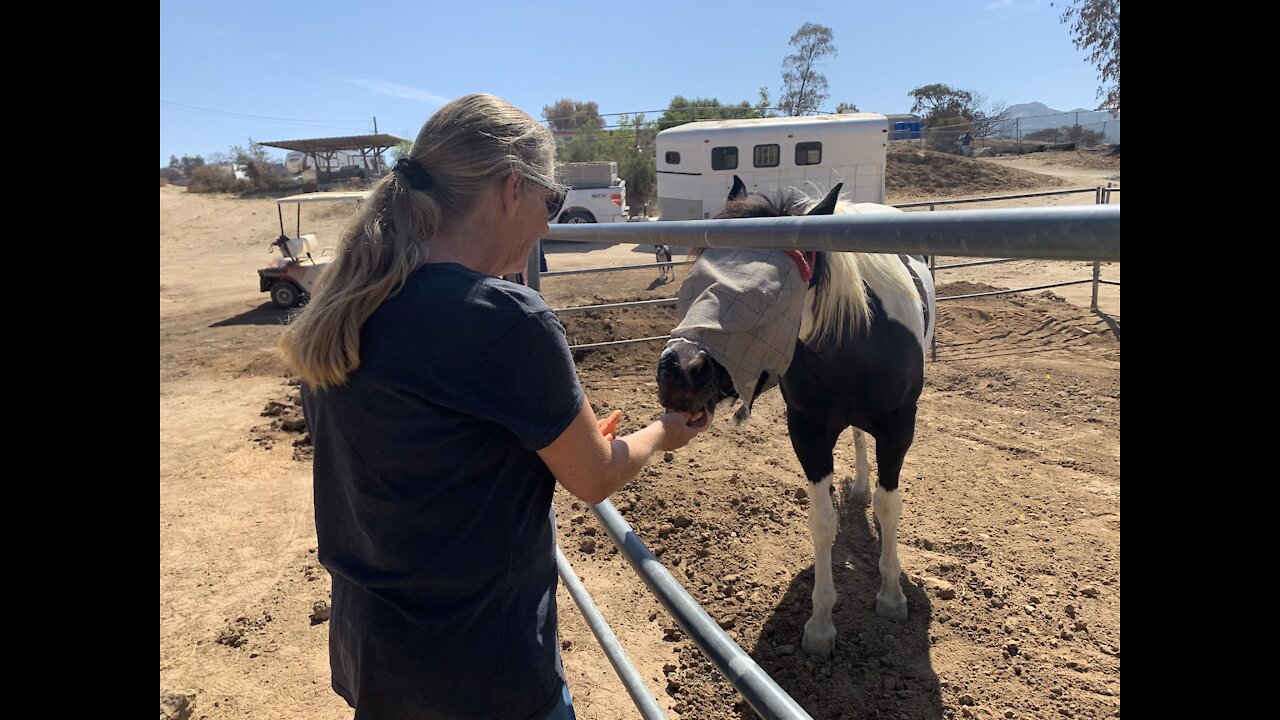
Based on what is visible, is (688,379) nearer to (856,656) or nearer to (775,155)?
(856,656)

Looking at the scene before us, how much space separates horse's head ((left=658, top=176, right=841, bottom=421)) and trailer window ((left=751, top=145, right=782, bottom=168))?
15190mm

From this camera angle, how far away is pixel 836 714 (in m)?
2.61

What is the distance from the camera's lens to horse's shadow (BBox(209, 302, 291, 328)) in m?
11.1

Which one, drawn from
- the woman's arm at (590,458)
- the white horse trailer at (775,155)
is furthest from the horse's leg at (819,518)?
the white horse trailer at (775,155)

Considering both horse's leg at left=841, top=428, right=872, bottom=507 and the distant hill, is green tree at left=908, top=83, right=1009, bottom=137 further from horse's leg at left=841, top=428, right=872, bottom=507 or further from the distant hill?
horse's leg at left=841, top=428, right=872, bottom=507

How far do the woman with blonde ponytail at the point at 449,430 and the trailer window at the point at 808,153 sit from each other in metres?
15.9

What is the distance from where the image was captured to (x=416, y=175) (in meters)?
1.23

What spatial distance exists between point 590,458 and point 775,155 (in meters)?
16.1

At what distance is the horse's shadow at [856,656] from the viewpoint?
2645mm

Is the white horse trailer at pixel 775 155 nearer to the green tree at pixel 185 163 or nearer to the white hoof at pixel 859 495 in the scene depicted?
the white hoof at pixel 859 495
